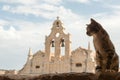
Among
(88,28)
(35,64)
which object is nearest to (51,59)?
(35,64)

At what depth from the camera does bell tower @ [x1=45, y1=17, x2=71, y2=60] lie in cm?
5046

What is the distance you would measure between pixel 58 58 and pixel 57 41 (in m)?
2.16

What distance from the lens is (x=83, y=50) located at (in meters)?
51.8

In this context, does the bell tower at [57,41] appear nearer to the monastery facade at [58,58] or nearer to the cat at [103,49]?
the monastery facade at [58,58]

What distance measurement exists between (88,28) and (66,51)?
4338 centimetres

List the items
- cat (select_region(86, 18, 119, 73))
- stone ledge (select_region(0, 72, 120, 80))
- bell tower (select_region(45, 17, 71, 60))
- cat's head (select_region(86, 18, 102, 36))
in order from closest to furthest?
stone ledge (select_region(0, 72, 120, 80)), cat (select_region(86, 18, 119, 73)), cat's head (select_region(86, 18, 102, 36)), bell tower (select_region(45, 17, 71, 60))

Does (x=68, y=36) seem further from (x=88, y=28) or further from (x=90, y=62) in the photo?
(x=88, y=28)

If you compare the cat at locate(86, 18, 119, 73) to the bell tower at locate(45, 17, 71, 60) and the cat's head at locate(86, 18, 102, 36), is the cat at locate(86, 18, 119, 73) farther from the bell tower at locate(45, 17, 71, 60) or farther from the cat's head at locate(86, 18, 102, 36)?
the bell tower at locate(45, 17, 71, 60)

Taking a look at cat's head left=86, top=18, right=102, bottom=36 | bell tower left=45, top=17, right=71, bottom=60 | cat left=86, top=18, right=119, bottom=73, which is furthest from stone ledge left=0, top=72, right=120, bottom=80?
bell tower left=45, top=17, right=71, bottom=60

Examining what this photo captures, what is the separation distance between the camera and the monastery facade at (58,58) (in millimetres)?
51000

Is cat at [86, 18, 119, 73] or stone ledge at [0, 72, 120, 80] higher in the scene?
cat at [86, 18, 119, 73]

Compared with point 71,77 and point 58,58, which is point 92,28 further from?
point 58,58

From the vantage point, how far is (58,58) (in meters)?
52.0

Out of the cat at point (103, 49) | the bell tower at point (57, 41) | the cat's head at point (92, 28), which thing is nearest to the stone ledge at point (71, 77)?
the cat at point (103, 49)
